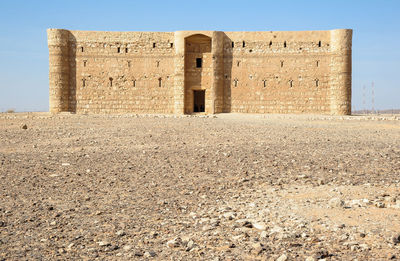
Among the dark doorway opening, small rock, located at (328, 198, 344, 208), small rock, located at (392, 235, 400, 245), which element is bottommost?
small rock, located at (392, 235, 400, 245)

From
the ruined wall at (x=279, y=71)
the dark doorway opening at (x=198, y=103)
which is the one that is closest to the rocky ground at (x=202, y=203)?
the ruined wall at (x=279, y=71)

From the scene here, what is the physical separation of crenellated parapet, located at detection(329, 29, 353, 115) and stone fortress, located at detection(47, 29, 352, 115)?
0.21ft

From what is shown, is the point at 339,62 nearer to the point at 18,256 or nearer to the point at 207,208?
the point at 207,208

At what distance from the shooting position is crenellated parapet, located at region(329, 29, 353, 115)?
83.1 feet

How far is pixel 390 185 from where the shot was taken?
17.1 feet

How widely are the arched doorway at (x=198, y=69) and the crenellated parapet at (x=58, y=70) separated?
8143 millimetres

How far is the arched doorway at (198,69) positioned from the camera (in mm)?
26875

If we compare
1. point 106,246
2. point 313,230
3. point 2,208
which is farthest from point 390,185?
point 2,208

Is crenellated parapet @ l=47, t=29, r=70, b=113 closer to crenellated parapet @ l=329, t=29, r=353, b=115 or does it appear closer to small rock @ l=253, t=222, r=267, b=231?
crenellated parapet @ l=329, t=29, r=353, b=115

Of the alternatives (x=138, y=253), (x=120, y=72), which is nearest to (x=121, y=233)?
(x=138, y=253)

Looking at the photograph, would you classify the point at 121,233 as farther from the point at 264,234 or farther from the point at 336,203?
→ the point at 336,203

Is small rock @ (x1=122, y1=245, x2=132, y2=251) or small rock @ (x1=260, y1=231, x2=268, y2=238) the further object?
small rock @ (x1=260, y1=231, x2=268, y2=238)

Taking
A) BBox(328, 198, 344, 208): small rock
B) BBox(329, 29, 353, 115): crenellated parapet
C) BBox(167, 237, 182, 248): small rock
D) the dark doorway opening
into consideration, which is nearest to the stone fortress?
BBox(329, 29, 353, 115): crenellated parapet

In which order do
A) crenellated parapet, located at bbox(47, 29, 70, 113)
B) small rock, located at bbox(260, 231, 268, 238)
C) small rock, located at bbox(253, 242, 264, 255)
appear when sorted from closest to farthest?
small rock, located at bbox(253, 242, 264, 255) < small rock, located at bbox(260, 231, 268, 238) < crenellated parapet, located at bbox(47, 29, 70, 113)
